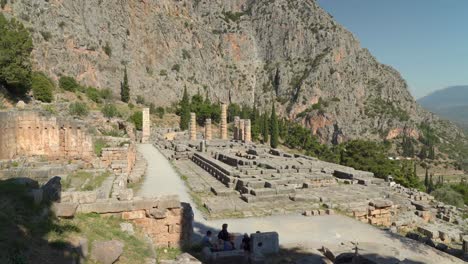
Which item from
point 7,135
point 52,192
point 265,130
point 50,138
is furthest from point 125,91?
point 52,192

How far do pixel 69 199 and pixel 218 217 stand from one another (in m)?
5.74

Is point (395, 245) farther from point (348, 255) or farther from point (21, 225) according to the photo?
point (21, 225)

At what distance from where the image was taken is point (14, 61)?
107 feet

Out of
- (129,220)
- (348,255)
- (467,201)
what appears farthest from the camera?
(467,201)

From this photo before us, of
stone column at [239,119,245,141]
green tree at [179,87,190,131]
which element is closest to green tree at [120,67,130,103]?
green tree at [179,87,190,131]

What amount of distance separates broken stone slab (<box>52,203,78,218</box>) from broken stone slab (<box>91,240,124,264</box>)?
1.46 m

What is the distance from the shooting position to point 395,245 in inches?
410

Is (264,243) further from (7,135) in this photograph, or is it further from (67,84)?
(67,84)

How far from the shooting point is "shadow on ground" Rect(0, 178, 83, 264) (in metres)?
5.42

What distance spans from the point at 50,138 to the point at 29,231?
13.2m

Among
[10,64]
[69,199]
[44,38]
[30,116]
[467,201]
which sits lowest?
[467,201]

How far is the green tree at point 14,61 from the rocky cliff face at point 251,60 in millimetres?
31959

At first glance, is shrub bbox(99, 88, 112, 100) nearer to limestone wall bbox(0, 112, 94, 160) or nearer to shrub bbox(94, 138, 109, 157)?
shrub bbox(94, 138, 109, 157)

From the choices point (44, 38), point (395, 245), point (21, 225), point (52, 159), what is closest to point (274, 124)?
point (44, 38)
